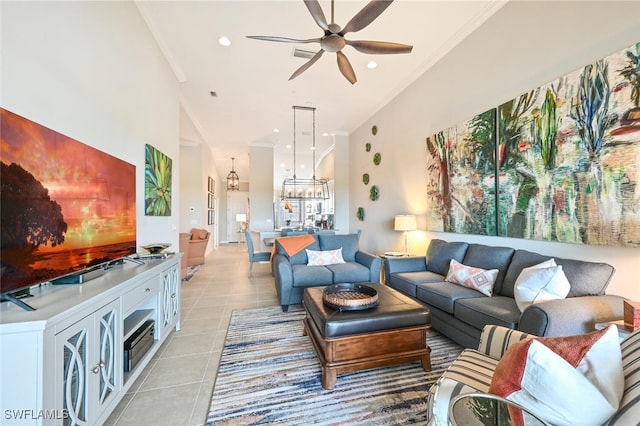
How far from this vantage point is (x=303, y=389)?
6.03 ft

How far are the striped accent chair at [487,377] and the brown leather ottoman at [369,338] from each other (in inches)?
20.7

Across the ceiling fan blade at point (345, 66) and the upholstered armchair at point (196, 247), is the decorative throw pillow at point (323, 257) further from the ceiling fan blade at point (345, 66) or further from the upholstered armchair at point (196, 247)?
the upholstered armchair at point (196, 247)

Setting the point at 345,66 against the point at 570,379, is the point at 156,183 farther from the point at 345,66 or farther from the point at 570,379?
the point at 570,379

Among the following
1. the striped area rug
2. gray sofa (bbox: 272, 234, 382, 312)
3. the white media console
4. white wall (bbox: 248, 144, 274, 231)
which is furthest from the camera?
white wall (bbox: 248, 144, 274, 231)

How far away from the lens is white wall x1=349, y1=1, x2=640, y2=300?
191cm

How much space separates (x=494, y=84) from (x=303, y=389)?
360 cm

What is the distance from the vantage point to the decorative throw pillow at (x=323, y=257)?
12.6ft

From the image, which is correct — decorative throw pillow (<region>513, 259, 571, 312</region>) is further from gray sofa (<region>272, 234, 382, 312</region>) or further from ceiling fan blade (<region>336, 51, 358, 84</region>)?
ceiling fan blade (<region>336, 51, 358, 84</region>)

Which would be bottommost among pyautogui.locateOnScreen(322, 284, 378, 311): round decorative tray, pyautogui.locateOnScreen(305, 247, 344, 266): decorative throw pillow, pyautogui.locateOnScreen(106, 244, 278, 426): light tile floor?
pyautogui.locateOnScreen(106, 244, 278, 426): light tile floor

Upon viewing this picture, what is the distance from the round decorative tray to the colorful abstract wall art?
1.69 meters

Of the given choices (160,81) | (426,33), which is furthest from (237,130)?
(426,33)

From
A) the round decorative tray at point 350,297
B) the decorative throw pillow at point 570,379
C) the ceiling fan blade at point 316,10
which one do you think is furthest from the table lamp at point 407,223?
the decorative throw pillow at point 570,379

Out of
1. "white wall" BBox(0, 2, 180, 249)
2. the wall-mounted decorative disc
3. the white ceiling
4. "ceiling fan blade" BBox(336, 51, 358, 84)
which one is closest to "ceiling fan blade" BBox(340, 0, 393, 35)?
"ceiling fan blade" BBox(336, 51, 358, 84)

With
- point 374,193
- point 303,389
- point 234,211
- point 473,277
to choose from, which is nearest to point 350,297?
point 303,389
